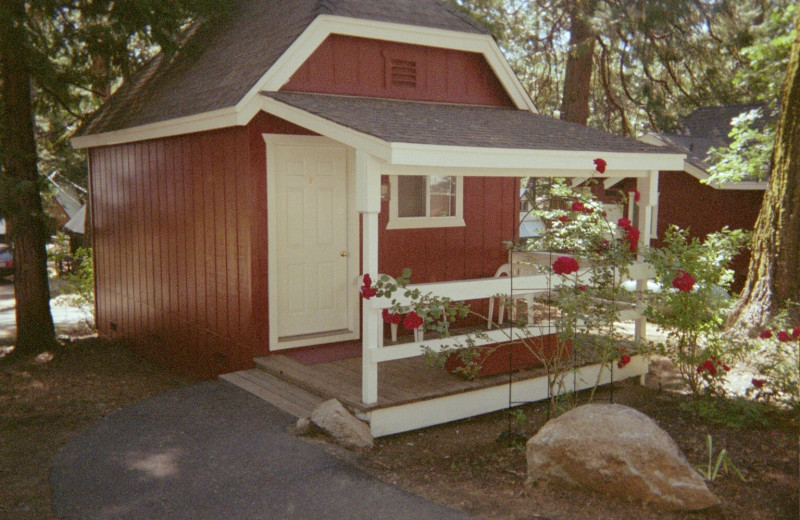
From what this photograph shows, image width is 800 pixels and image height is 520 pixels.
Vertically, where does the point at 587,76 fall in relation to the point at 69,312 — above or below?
above

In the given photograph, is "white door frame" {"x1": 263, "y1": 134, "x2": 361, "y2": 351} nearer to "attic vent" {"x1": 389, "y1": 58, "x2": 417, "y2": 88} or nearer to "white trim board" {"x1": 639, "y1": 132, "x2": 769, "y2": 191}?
"attic vent" {"x1": 389, "y1": 58, "x2": 417, "y2": 88}

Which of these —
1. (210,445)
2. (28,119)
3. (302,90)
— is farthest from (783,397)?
(28,119)

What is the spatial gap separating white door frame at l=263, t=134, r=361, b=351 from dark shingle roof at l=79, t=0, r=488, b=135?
2.43 ft

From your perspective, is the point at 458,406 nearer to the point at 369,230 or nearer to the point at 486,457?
the point at 486,457

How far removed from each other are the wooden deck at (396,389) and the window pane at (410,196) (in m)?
2.10

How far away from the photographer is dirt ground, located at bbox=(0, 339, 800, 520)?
4.41 m

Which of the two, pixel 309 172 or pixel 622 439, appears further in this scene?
pixel 309 172

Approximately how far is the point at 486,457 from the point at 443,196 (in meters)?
4.28

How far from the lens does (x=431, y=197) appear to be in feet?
29.4

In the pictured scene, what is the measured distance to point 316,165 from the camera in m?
7.82

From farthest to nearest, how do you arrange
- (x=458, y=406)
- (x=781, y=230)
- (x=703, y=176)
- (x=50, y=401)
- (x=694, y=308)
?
(x=703, y=176) < (x=781, y=230) < (x=50, y=401) < (x=458, y=406) < (x=694, y=308)

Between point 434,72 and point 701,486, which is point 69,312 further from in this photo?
point 701,486

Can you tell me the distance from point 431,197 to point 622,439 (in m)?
5.01

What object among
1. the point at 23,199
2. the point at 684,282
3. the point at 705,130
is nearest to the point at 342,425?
the point at 684,282
